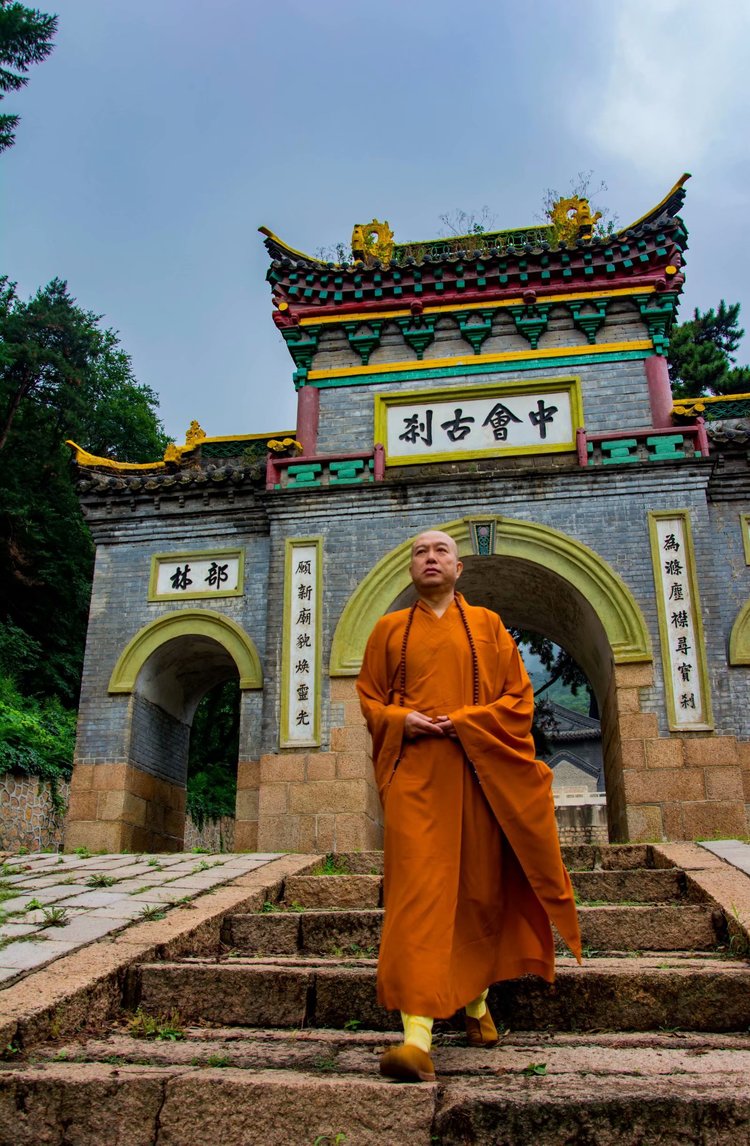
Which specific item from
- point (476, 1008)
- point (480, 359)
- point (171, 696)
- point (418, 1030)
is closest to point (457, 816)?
point (476, 1008)

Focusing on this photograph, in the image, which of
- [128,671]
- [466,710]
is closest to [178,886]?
[466,710]

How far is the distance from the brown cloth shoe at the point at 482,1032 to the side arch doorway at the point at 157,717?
8149 mm

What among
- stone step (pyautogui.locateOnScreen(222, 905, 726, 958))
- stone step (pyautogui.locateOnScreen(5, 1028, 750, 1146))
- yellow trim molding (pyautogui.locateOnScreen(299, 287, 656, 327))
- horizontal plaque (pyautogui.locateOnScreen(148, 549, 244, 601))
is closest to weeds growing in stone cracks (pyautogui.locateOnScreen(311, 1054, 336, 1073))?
stone step (pyautogui.locateOnScreen(5, 1028, 750, 1146))

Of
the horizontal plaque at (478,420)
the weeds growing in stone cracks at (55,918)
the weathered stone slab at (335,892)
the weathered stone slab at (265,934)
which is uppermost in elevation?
the horizontal plaque at (478,420)

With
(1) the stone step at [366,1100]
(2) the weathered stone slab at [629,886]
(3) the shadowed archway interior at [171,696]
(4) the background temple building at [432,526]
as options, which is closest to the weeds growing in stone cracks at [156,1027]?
(1) the stone step at [366,1100]

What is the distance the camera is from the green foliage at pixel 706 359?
73.3 feet

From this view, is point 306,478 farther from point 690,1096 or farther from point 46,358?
point 46,358

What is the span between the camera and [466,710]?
390cm

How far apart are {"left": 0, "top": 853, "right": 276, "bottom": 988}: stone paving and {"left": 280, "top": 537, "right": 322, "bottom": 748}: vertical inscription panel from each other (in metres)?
2.83

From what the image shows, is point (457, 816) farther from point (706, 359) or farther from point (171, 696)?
point (706, 359)

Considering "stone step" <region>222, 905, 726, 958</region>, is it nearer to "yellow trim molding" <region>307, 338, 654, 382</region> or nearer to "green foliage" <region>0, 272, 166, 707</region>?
"yellow trim molding" <region>307, 338, 654, 382</region>

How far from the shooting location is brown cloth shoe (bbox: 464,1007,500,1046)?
3.64 meters

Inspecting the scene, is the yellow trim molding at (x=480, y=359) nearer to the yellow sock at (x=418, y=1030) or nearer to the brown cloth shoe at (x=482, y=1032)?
the brown cloth shoe at (x=482, y=1032)

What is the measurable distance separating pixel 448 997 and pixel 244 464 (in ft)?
35.4
